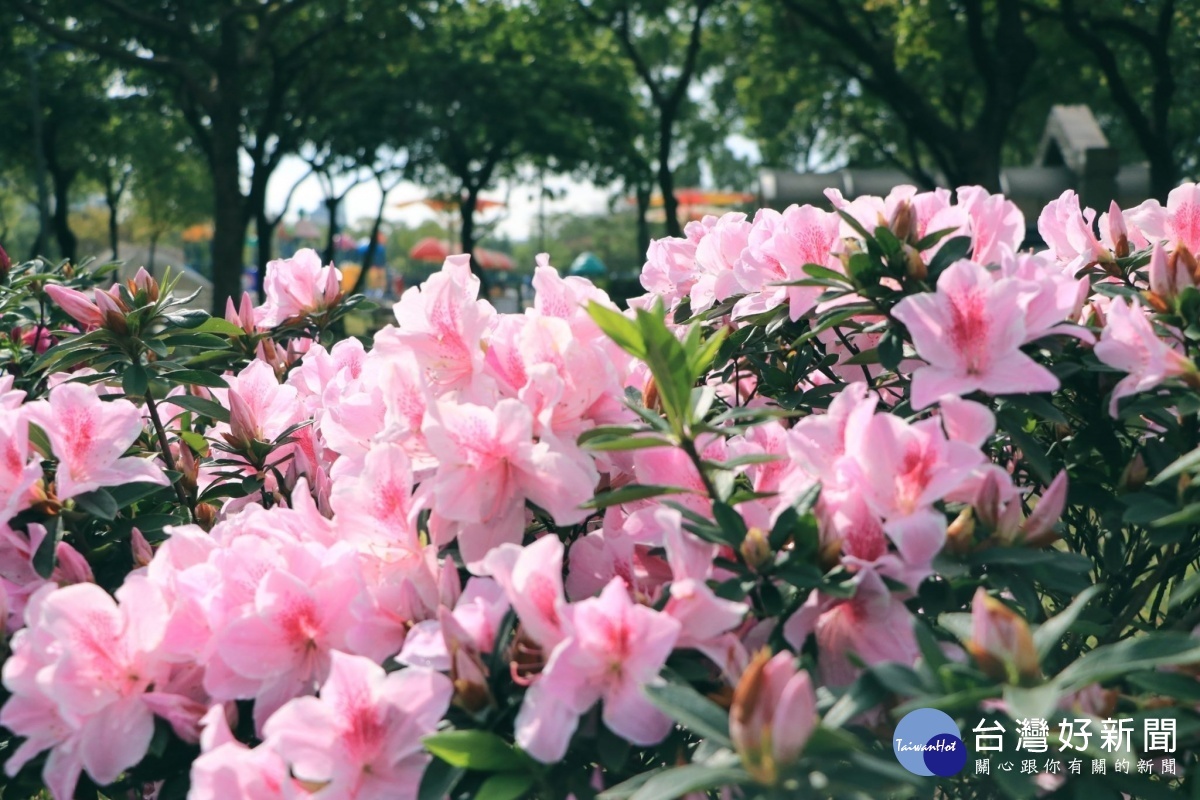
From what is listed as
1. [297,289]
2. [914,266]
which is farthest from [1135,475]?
[297,289]

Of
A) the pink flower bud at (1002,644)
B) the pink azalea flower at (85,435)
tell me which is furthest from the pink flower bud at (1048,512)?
the pink azalea flower at (85,435)

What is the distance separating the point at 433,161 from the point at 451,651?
80.9ft

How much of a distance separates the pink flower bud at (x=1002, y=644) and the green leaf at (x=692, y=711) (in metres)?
0.24

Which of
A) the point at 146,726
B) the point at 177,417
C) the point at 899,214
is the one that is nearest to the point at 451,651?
the point at 146,726

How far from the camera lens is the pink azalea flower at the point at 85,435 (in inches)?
58.1

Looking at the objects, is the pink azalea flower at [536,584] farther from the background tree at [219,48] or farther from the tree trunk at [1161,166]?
the tree trunk at [1161,166]

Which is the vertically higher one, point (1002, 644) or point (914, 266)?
point (914, 266)

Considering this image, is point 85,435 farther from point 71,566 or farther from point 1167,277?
point 1167,277

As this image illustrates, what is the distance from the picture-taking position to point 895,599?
118cm

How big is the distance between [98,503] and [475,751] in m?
0.72

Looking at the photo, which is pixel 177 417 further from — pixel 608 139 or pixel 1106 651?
pixel 608 139

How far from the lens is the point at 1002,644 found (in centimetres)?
100

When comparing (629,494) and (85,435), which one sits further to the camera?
(85,435)

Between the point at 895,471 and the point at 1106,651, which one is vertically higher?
the point at 895,471
